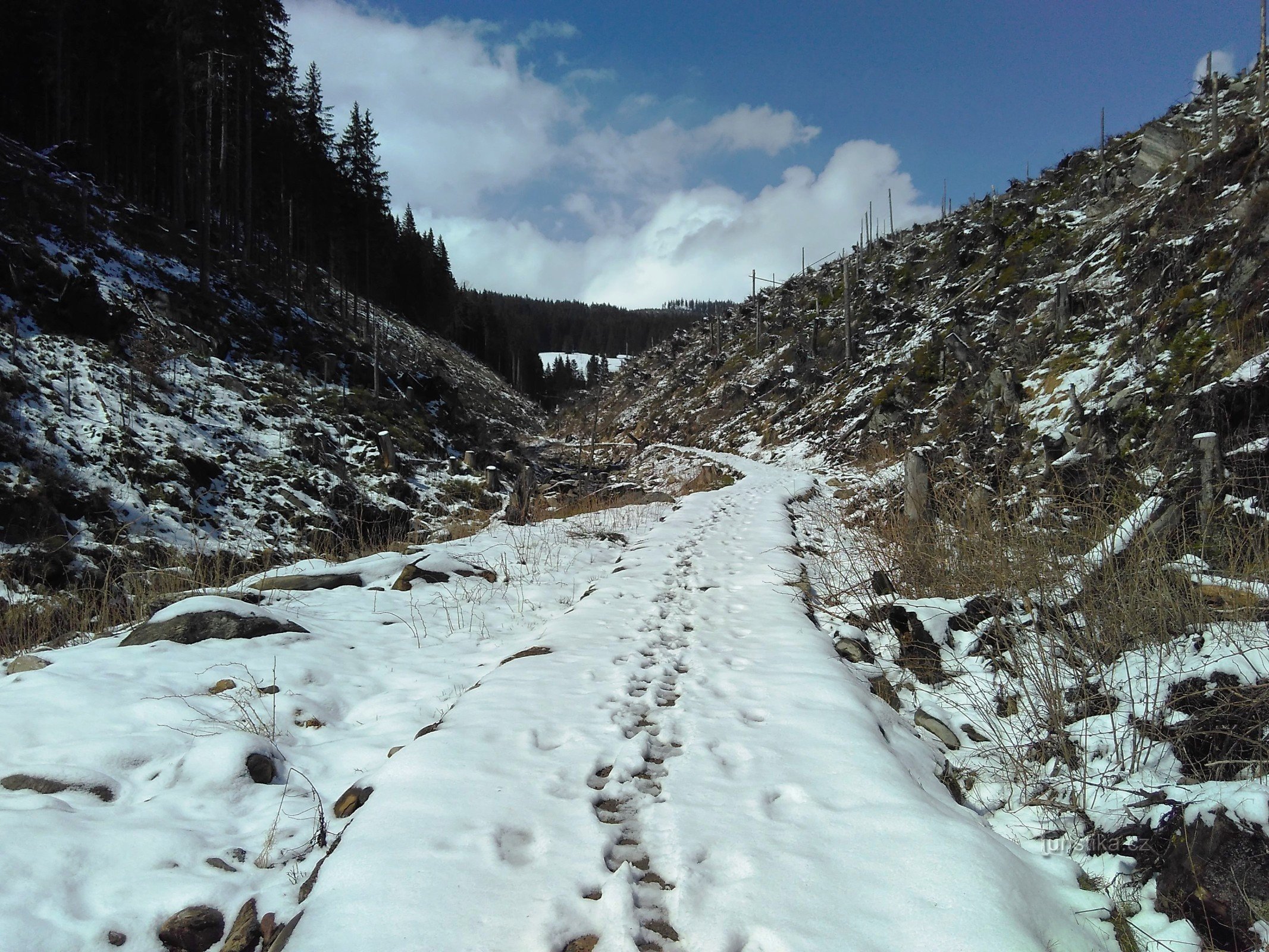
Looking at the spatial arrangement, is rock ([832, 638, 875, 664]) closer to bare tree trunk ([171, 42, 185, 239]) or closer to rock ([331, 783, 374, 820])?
rock ([331, 783, 374, 820])

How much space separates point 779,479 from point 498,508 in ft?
26.9

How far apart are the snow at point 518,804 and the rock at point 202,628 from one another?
13 centimetres

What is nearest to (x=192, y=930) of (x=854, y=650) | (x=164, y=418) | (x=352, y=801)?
(x=352, y=801)

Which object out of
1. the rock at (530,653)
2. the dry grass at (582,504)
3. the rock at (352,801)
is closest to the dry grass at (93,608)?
the rock at (530,653)

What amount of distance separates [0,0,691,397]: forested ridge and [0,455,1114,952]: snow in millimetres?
21740

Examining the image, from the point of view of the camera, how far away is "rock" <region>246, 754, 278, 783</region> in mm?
2816

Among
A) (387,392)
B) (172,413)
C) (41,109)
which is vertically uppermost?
(41,109)

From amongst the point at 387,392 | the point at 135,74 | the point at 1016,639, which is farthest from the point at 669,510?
the point at 135,74

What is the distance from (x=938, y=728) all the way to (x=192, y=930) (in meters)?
3.50

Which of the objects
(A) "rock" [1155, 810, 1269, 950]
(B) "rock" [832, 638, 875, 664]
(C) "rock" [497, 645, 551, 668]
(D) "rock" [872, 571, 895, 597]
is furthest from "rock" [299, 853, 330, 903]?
(D) "rock" [872, 571, 895, 597]

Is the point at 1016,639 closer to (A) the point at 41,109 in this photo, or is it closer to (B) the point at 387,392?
(B) the point at 387,392

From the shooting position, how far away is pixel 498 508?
1648 centimetres

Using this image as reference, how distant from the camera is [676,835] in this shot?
7.73 feet

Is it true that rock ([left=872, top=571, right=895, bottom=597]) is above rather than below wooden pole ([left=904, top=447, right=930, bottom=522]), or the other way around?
below
